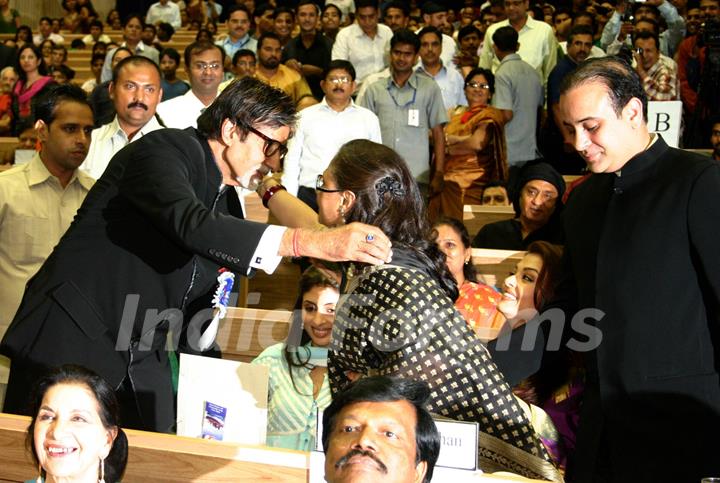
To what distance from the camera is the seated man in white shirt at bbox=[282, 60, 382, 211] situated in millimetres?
5688

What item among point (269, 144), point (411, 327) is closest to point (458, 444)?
point (411, 327)

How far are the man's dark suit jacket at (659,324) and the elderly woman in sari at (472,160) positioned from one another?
418cm

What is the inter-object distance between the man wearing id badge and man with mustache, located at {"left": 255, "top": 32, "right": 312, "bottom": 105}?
799 mm

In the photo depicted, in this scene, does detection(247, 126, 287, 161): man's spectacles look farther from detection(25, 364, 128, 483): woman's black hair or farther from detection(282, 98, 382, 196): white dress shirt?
detection(282, 98, 382, 196): white dress shirt

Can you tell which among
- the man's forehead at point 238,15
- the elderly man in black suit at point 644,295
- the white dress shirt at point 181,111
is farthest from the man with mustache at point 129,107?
the man's forehead at point 238,15

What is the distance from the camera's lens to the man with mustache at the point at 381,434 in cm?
160

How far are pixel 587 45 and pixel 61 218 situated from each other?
473 cm

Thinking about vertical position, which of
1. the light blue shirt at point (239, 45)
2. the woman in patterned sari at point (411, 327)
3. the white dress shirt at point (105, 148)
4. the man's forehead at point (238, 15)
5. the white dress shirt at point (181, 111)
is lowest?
the woman in patterned sari at point (411, 327)

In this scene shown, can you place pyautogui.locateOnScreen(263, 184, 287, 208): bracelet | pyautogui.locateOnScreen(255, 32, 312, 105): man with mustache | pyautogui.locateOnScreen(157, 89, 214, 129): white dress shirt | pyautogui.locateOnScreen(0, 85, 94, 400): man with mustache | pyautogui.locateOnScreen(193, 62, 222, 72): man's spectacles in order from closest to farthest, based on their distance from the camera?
pyautogui.locateOnScreen(263, 184, 287, 208): bracelet
pyautogui.locateOnScreen(0, 85, 94, 400): man with mustache
pyautogui.locateOnScreen(157, 89, 214, 129): white dress shirt
pyautogui.locateOnScreen(193, 62, 222, 72): man's spectacles
pyautogui.locateOnScreen(255, 32, 312, 105): man with mustache

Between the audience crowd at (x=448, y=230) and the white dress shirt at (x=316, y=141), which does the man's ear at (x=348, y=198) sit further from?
the white dress shirt at (x=316, y=141)

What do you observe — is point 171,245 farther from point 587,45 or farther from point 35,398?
point 587,45

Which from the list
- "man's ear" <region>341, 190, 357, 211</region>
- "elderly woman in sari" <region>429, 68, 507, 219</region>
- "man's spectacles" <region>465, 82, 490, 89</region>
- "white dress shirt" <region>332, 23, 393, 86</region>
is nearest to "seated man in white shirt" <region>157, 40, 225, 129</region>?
"elderly woman in sari" <region>429, 68, 507, 219</region>

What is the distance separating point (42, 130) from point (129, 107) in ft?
2.04

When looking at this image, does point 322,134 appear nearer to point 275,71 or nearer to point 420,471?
point 275,71
